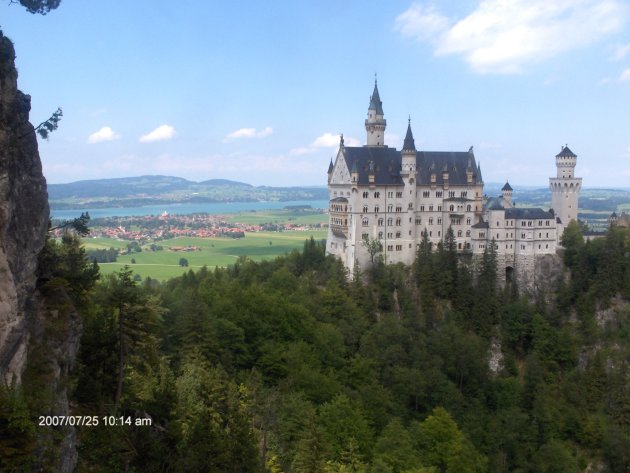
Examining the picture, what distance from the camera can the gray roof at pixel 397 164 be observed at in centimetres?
7644

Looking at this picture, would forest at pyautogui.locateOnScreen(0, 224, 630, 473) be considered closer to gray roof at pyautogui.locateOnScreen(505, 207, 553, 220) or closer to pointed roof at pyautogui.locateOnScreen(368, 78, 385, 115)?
gray roof at pyautogui.locateOnScreen(505, 207, 553, 220)

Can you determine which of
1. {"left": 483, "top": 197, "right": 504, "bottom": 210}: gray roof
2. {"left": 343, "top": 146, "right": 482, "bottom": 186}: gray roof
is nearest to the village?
{"left": 343, "top": 146, "right": 482, "bottom": 186}: gray roof

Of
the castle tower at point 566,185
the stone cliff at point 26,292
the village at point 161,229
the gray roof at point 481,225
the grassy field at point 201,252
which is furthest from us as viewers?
the village at point 161,229

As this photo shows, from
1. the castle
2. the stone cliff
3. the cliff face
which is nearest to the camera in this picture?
the stone cliff

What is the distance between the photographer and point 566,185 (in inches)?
3177

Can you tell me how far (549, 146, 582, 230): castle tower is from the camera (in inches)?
3177

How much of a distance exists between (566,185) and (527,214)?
8.88 metres

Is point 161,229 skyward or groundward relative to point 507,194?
groundward

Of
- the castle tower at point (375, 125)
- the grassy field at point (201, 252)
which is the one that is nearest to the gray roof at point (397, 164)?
the castle tower at point (375, 125)

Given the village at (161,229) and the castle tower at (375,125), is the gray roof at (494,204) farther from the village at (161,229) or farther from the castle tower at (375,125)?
the village at (161,229)

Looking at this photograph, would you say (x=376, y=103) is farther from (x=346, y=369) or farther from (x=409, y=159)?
(x=346, y=369)

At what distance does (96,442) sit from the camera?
76.6 feet

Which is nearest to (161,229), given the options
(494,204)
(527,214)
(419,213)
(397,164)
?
(397,164)

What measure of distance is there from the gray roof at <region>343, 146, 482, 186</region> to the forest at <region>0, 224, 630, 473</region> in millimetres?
9248
